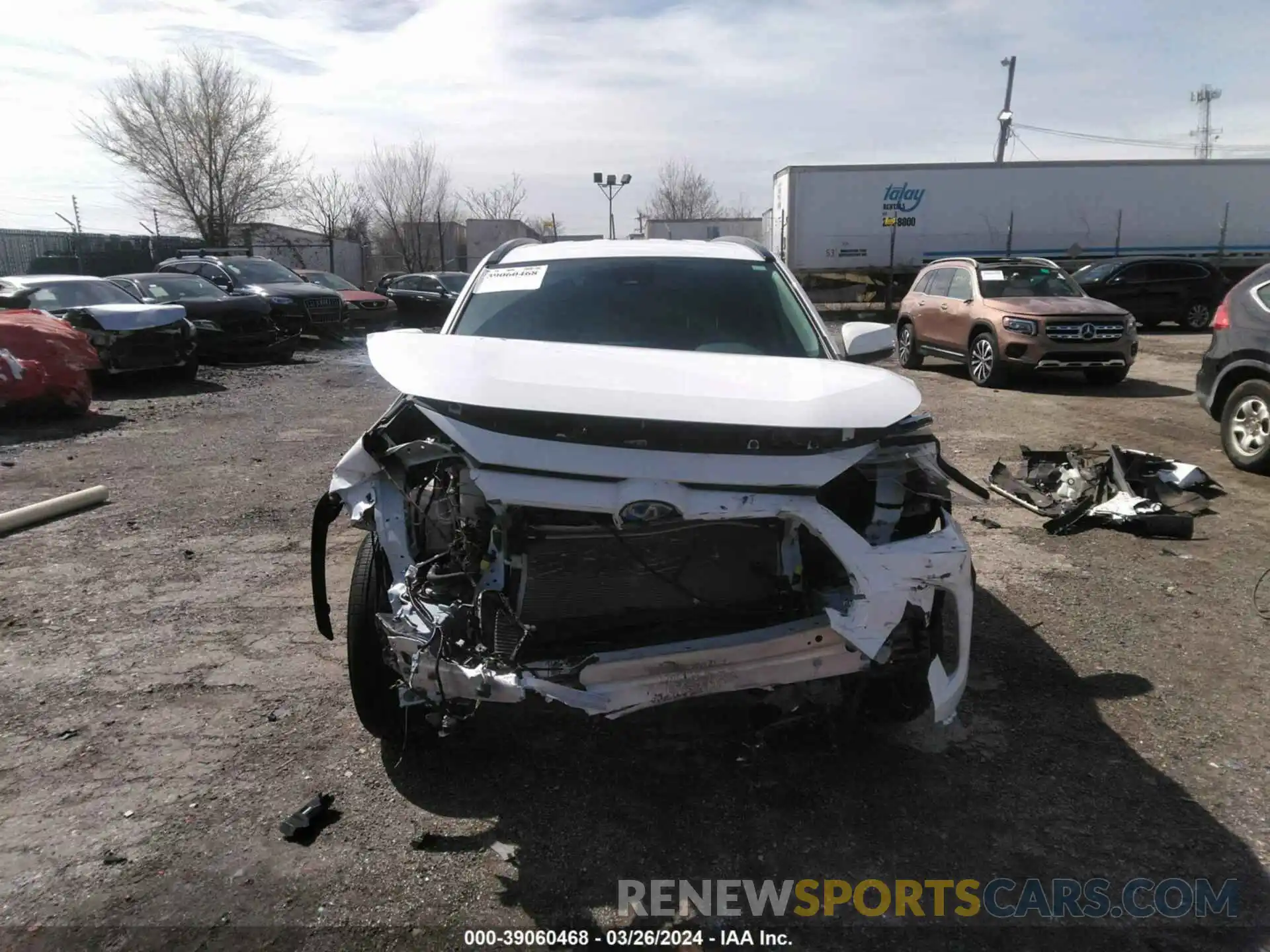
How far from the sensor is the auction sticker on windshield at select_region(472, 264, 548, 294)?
4.13m

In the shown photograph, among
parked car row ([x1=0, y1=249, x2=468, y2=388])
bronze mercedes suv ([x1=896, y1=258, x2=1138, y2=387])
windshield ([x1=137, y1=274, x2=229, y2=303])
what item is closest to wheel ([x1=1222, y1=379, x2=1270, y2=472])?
bronze mercedes suv ([x1=896, y1=258, x2=1138, y2=387])

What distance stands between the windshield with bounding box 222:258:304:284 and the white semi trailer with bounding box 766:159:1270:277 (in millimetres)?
12751

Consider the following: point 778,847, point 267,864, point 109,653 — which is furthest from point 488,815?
point 109,653

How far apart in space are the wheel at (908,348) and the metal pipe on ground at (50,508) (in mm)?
11489

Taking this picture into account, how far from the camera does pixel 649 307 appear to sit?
13.1 feet

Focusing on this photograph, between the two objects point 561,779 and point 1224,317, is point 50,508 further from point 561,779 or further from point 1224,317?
point 1224,317

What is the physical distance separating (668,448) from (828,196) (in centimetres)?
2307

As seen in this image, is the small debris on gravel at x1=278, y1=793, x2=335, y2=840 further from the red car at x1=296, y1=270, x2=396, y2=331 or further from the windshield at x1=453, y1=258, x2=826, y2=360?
the red car at x1=296, y1=270, x2=396, y2=331

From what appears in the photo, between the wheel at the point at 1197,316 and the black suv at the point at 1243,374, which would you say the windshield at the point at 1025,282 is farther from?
the wheel at the point at 1197,316

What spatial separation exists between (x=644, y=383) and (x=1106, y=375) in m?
11.2

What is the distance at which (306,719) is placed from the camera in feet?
11.2

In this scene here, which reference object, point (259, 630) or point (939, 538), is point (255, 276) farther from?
point (939, 538)

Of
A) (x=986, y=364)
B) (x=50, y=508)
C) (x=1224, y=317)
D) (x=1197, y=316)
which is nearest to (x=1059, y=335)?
(x=986, y=364)

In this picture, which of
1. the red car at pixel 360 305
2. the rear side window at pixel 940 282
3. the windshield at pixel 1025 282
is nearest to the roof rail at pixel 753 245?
the windshield at pixel 1025 282
